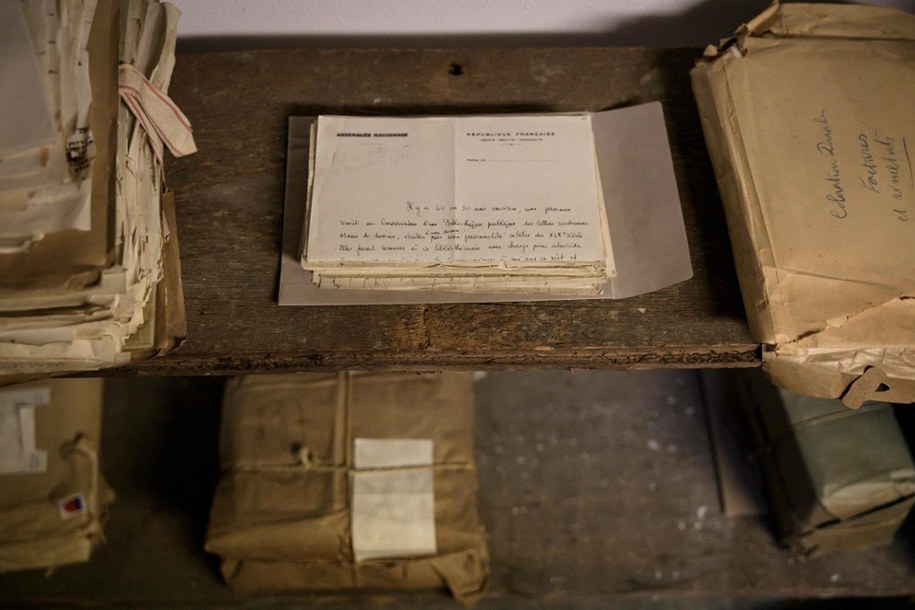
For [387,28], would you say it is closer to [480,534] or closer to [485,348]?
[485,348]

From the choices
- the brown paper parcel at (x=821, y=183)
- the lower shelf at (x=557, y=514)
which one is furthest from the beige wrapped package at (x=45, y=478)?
the brown paper parcel at (x=821, y=183)

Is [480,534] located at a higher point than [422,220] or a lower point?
lower

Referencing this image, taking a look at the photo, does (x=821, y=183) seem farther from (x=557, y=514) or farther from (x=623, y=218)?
(x=557, y=514)

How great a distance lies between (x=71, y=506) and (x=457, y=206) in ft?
2.99

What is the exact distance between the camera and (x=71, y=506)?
1.13 metres

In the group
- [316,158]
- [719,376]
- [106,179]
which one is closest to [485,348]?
[316,158]

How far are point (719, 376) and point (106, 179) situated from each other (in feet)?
4.08

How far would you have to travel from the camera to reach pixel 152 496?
132 centimetres

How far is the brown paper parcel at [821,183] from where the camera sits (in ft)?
2.27

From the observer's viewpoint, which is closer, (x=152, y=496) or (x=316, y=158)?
(x=316, y=158)

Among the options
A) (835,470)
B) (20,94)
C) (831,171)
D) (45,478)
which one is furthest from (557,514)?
(20,94)

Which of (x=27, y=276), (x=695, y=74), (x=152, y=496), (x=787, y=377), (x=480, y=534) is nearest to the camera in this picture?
(x=27, y=276)

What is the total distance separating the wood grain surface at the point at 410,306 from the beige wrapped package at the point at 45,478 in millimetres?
547

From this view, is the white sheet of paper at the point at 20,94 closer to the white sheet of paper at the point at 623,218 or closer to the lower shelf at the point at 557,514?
the white sheet of paper at the point at 623,218
